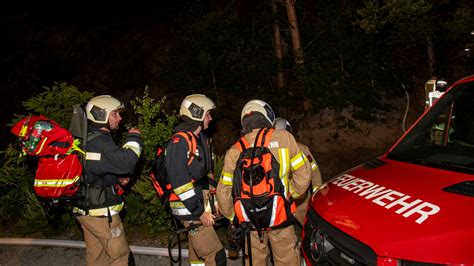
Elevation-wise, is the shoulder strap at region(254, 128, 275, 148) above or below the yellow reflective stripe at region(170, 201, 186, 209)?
above

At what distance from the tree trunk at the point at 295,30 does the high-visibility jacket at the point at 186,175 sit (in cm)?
910

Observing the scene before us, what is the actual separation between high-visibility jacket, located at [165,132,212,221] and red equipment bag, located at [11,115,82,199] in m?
0.90

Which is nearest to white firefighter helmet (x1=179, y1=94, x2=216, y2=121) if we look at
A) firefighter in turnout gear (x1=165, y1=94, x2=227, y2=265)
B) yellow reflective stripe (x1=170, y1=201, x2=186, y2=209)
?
firefighter in turnout gear (x1=165, y1=94, x2=227, y2=265)

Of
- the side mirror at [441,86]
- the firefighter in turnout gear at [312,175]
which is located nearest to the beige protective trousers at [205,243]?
the firefighter in turnout gear at [312,175]

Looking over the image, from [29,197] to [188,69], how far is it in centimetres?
755

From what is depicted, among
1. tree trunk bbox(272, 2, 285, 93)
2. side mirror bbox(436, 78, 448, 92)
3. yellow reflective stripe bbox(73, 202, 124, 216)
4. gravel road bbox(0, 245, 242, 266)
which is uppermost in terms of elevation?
tree trunk bbox(272, 2, 285, 93)

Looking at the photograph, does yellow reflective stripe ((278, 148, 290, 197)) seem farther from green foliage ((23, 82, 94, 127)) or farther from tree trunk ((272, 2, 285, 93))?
tree trunk ((272, 2, 285, 93))

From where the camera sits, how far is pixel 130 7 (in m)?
22.7

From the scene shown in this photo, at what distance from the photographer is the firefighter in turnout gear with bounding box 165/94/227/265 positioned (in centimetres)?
363

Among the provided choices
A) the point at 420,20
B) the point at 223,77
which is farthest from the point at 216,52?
the point at 420,20

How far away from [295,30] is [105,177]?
9.75m

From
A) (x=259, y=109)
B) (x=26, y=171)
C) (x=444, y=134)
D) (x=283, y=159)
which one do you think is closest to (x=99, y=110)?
(x=259, y=109)

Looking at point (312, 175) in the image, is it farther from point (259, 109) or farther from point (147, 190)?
point (147, 190)

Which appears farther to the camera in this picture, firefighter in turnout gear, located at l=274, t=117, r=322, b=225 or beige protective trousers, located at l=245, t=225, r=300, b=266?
firefighter in turnout gear, located at l=274, t=117, r=322, b=225
